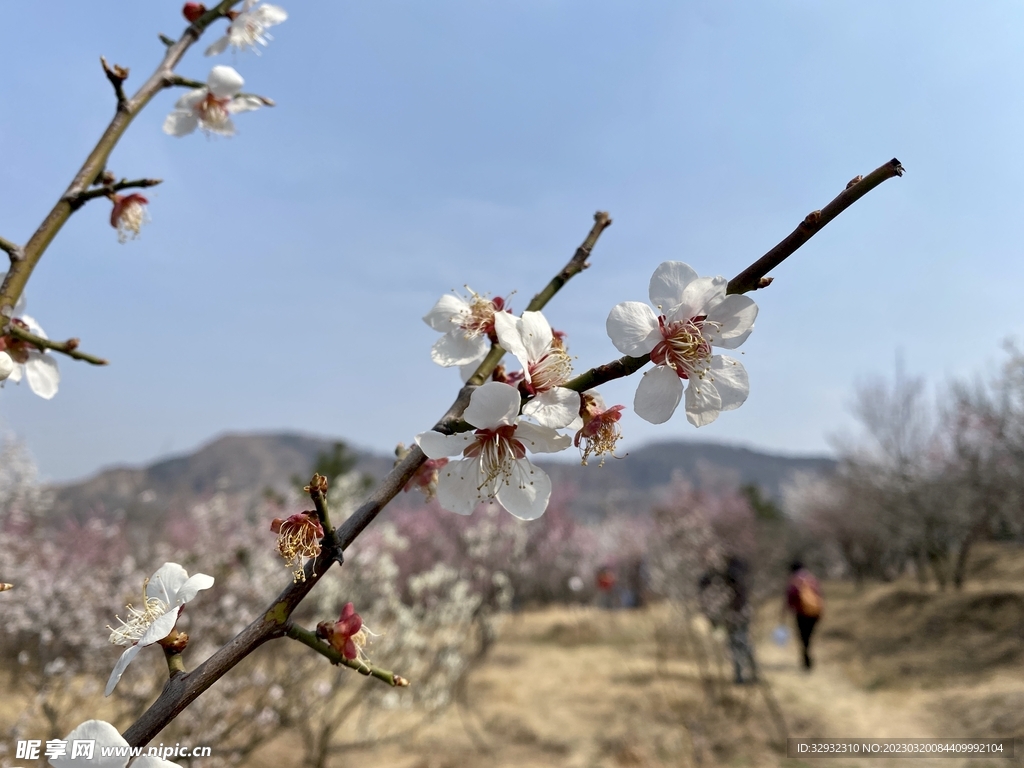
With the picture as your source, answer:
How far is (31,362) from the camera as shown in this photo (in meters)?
0.99

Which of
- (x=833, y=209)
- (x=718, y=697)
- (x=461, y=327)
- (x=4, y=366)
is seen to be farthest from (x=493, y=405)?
(x=718, y=697)

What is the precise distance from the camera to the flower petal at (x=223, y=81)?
1189mm

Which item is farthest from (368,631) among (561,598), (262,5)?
(561,598)

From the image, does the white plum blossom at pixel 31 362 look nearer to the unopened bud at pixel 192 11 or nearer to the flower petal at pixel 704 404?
the unopened bud at pixel 192 11

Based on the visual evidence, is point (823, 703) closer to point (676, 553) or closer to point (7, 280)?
point (676, 553)

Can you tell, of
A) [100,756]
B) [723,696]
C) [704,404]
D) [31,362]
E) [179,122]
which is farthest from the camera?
[723,696]

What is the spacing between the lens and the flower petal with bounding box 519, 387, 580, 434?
0.63 m

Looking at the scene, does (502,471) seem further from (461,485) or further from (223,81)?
(223,81)

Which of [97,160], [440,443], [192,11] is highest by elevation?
[192,11]

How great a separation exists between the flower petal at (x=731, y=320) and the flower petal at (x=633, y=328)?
67 millimetres

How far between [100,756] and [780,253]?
2.60 ft

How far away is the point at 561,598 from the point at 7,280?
1984 centimetres

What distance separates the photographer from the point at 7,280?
847mm

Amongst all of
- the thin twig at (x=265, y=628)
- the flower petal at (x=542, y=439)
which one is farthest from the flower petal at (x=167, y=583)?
the flower petal at (x=542, y=439)
